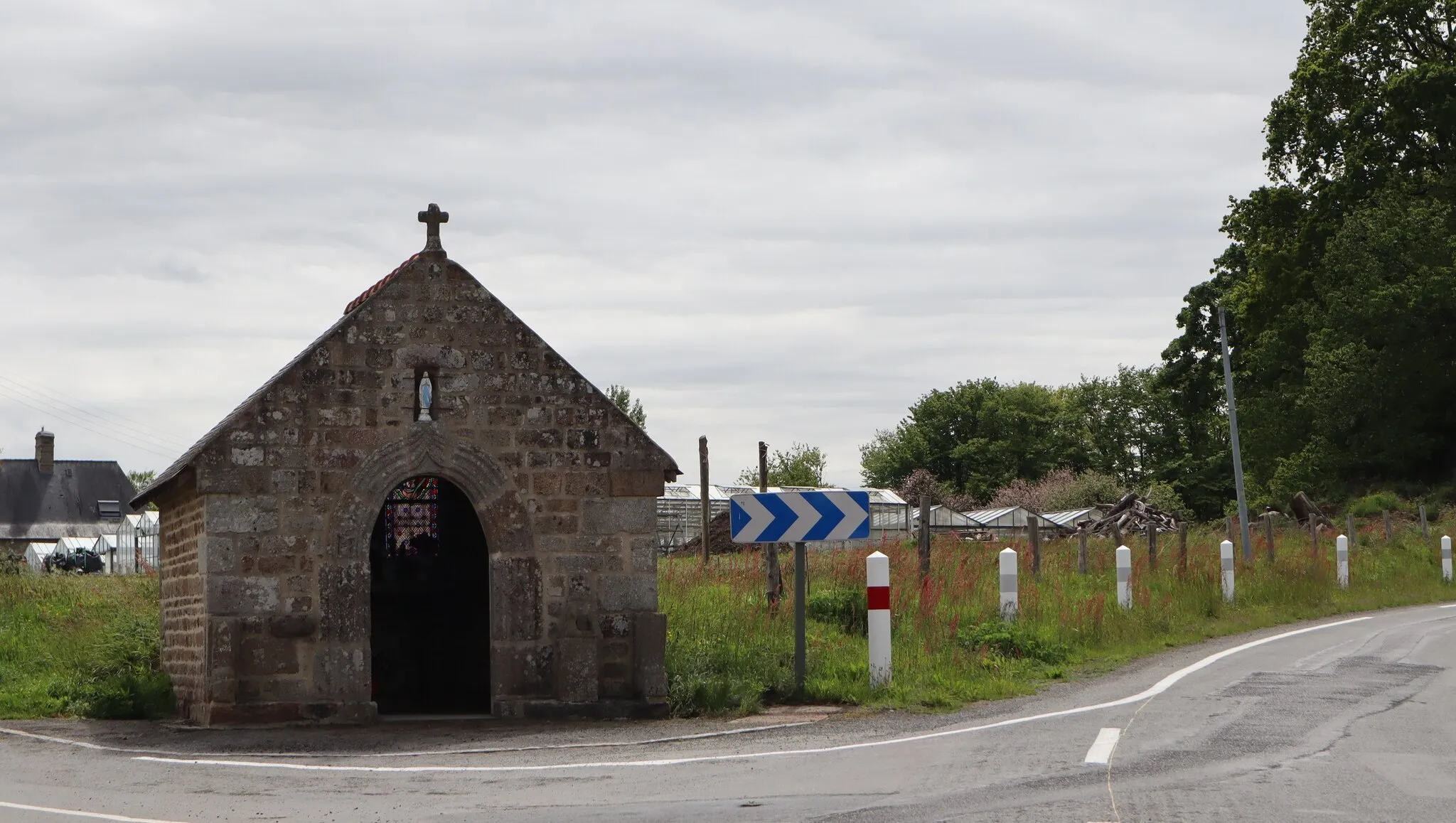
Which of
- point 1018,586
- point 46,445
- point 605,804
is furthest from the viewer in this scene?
point 46,445

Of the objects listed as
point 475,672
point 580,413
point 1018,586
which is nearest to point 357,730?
point 580,413

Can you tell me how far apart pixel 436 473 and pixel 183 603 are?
270 centimetres

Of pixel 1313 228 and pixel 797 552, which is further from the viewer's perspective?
pixel 1313 228

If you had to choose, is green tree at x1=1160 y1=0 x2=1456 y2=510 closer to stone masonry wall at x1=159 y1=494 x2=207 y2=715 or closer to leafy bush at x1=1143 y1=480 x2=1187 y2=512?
leafy bush at x1=1143 y1=480 x2=1187 y2=512

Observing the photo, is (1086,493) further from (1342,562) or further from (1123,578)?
(1123,578)

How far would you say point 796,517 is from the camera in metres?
12.7

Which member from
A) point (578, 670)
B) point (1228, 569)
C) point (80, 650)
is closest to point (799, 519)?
point (578, 670)

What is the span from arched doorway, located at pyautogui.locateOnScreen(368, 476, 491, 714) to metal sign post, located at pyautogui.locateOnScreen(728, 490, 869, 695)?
14.5ft

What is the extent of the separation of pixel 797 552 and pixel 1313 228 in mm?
37912

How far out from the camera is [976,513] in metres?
58.9

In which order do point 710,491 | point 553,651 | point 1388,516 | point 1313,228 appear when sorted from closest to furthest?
point 553,651
point 1388,516
point 1313,228
point 710,491

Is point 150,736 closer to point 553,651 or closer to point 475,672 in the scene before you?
point 553,651

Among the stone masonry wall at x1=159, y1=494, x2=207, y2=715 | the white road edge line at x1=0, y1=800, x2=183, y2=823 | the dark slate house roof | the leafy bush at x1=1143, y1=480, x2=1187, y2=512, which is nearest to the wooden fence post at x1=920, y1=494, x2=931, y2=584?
the stone masonry wall at x1=159, y1=494, x2=207, y2=715

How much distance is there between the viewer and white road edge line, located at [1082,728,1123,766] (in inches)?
326
